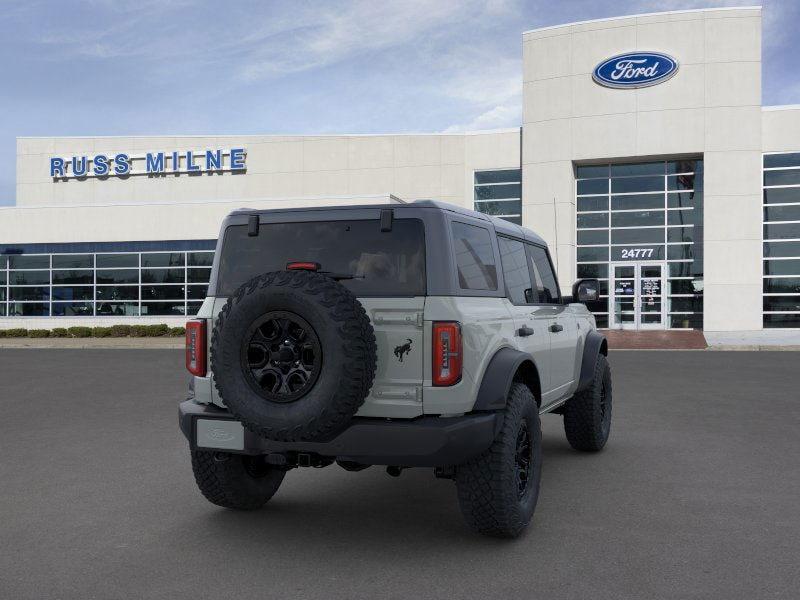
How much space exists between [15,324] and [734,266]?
100 ft

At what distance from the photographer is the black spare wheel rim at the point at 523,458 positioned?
5.10 m

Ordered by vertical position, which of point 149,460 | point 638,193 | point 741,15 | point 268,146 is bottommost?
point 149,460

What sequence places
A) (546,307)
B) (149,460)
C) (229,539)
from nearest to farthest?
(229,539) < (546,307) < (149,460)

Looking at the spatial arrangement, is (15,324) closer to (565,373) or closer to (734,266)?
(734,266)

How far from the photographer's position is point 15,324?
3628 centimetres

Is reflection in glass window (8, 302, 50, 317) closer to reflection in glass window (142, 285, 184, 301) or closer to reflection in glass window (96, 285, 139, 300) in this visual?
reflection in glass window (96, 285, 139, 300)

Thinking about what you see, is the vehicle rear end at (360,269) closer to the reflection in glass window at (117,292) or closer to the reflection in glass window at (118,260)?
the reflection in glass window at (118,260)

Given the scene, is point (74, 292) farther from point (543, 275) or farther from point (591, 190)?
point (543, 275)

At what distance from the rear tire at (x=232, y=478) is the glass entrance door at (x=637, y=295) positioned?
27.6 metres

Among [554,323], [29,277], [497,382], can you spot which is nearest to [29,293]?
[29,277]

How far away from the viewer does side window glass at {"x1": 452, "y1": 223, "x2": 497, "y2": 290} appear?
493 cm

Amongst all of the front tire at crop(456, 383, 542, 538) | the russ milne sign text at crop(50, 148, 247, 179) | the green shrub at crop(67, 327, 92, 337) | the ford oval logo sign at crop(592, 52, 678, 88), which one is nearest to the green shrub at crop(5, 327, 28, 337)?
the green shrub at crop(67, 327, 92, 337)

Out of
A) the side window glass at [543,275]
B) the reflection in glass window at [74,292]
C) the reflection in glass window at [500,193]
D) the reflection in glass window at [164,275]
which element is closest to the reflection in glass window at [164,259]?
the reflection in glass window at [164,275]

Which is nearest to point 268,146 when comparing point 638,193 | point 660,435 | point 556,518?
point 638,193
